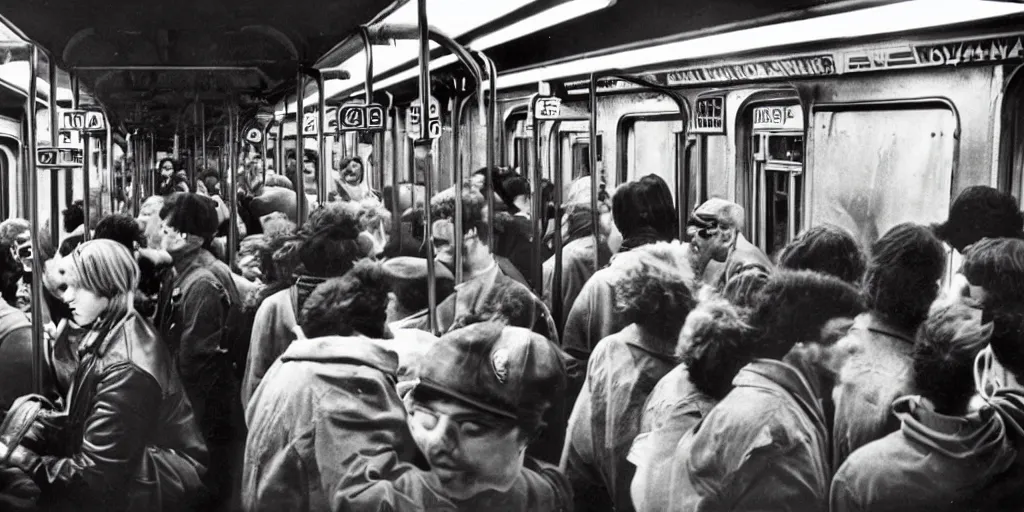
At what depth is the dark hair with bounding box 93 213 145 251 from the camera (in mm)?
4234

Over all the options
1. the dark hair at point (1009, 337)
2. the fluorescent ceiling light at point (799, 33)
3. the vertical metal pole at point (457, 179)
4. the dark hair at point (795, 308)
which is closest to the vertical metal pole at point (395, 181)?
the vertical metal pole at point (457, 179)

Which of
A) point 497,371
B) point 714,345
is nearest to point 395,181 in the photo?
point 497,371

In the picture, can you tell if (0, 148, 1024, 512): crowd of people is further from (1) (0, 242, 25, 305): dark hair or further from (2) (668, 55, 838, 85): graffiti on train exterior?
(2) (668, 55, 838, 85): graffiti on train exterior

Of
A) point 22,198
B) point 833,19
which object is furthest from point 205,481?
point 833,19

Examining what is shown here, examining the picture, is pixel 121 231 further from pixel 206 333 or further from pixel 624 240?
pixel 624 240

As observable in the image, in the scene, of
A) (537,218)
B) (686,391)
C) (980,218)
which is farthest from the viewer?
(537,218)

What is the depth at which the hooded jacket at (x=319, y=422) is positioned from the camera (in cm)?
423

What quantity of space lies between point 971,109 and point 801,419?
3.52 feet

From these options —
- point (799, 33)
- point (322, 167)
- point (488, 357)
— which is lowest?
Result: point (488, 357)

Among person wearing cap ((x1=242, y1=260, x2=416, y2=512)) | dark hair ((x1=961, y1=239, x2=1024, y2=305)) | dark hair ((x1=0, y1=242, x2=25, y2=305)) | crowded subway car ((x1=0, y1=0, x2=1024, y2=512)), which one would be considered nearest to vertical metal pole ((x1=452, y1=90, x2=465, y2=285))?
crowded subway car ((x1=0, y1=0, x2=1024, y2=512))

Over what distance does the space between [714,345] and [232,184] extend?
5.32 feet

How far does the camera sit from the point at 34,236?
4.23 m

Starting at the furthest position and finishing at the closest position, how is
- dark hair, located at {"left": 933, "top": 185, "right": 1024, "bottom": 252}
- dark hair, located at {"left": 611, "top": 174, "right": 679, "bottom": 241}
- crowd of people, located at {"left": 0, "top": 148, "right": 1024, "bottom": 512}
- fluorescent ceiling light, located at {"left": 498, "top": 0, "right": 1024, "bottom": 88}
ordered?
1. dark hair, located at {"left": 611, "top": 174, "right": 679, "bottom": 241}
2. crowd of people, located at {"left": 0, "top": 148, "right": 1024, "bottom": 512}
3. dark hair, located at {"left": 933, "top": 185, "right": 1024, "bottom": 252}
4. fluorescent ceiling light, located at {"left": 498, "top": 0, "right": 1024, "bottom": 88}

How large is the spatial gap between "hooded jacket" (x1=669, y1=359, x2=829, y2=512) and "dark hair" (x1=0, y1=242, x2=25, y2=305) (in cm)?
216
